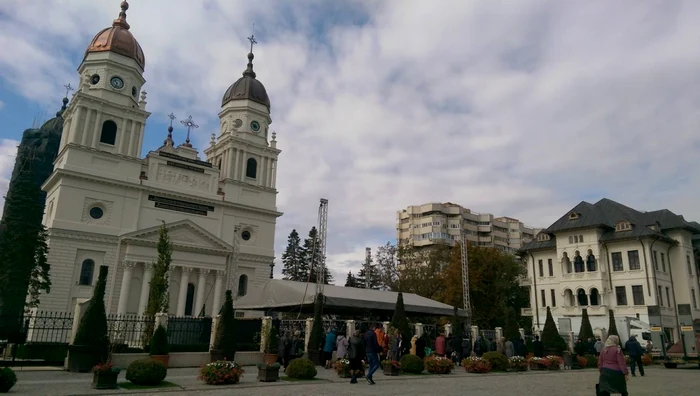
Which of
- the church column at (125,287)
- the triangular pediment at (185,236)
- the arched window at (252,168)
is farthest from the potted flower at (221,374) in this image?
the arched window at (252,168)

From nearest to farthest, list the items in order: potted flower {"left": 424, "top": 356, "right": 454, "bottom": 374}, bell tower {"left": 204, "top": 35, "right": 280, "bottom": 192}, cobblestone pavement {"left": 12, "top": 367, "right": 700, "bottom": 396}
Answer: cobblestone pavement {"left": 12, "top": 367, "right": 700, "bottom": 396} < potted flower {"left": 424, "top": 356, "right": 454, "bottom": 374} < bell tower {"left": 204, "top": 35, "right": 280, "bottom": 192}

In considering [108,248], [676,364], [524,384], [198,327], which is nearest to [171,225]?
[108,248]

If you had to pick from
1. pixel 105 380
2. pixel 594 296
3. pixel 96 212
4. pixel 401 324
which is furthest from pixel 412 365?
pixel 96 212

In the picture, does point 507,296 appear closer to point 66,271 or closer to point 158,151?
point 158,151

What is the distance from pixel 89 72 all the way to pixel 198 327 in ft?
97.4

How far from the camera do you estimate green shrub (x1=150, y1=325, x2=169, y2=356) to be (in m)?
18.2

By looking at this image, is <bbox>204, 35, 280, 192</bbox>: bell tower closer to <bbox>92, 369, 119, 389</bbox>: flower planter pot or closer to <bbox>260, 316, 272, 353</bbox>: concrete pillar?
<bbox>260, 316, 272, 353</bbox>: concrete pillar

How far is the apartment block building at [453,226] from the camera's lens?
89.7 m

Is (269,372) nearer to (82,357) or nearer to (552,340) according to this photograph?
(82,357)

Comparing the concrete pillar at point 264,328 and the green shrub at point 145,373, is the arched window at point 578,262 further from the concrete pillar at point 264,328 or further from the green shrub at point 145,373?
the green shrub at point 145,373

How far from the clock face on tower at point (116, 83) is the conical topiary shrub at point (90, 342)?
31.7 metres

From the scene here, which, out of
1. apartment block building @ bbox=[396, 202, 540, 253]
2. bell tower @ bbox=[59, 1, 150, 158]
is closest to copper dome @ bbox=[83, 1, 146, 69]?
bell tower @ bbox=[59, 1, 150, 158]

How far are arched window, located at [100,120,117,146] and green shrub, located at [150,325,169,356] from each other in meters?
28.6

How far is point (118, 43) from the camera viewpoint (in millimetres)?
43000
